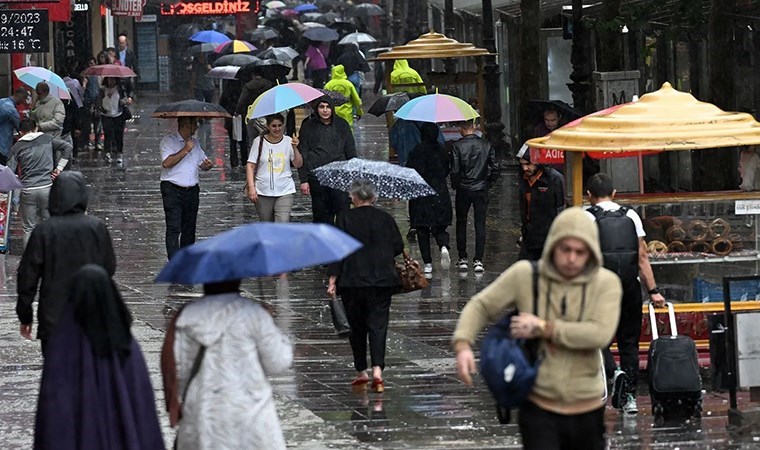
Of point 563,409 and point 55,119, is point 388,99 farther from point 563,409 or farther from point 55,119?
point 563,409

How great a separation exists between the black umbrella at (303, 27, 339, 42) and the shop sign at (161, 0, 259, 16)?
291 inches

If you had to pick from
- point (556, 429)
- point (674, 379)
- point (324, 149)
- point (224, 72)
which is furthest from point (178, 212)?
point (224, 72)

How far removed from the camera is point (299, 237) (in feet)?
25.7

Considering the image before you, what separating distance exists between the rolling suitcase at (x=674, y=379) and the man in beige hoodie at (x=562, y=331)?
13.2 feet

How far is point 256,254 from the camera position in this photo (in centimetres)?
764

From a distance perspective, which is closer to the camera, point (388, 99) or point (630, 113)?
point (630, 113)

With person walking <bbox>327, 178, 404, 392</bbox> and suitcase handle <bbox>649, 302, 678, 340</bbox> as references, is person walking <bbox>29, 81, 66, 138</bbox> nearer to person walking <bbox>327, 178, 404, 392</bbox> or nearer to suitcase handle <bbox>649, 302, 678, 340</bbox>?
person walking <bbox>327, 178, 404, 392</bbox>

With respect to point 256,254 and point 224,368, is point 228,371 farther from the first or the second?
point 256,254

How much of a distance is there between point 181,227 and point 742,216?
6923 millimetres

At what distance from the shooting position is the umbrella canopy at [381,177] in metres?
14.3

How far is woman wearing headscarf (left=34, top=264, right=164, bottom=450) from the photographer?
296 inches

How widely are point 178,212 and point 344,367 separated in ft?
17.4

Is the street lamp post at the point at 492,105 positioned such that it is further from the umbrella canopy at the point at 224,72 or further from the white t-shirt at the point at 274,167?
the white t-shirt at the point at 274,167

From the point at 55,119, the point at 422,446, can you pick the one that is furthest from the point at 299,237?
the point at 55,119
